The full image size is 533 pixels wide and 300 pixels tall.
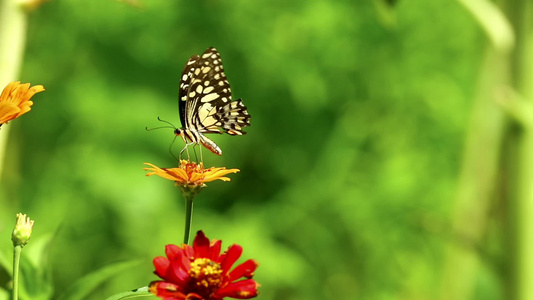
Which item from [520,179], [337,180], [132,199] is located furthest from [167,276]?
[337,180]

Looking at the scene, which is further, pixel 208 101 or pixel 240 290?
pixel 208 101

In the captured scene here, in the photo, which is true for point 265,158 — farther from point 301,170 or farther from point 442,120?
point 442,120

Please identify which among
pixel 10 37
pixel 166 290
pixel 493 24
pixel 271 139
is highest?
pixel 271 139

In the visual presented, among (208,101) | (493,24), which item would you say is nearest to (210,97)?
(208,101)

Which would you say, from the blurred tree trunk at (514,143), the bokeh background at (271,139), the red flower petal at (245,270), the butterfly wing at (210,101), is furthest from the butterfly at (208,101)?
the bokeh background at (271,139)

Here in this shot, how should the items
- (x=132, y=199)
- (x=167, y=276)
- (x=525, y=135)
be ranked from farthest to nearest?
(x=132, y=199)
(x=525, y=135)
(x=167, y=276)

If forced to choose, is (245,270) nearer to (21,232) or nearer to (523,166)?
(21,232)

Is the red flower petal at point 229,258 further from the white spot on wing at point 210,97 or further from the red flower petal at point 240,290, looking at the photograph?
the white spot on wing at point 210,97
